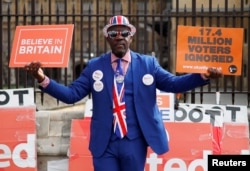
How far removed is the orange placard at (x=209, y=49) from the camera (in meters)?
5.91

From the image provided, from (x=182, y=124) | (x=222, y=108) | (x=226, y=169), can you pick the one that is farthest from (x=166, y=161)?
(x=226, y=169)

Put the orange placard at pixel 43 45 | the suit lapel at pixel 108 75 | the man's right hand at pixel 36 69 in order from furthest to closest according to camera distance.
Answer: the orange placard at pixel 43 45 < the suit lapel at pixel 108 75 < the man's right hand at pixel 36 69

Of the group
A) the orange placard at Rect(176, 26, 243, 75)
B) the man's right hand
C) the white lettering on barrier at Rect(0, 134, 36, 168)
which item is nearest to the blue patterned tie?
the man's right hand

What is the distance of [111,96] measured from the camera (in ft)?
12.9

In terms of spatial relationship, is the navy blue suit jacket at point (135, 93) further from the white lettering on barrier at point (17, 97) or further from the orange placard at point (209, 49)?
the white lettering on barrier at point (17, 97)

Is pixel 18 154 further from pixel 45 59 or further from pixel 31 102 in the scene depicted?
pixel 45 59

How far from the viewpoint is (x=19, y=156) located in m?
5.79

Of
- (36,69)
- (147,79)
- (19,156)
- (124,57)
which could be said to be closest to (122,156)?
(147,79)

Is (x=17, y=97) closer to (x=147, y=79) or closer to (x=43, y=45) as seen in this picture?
(x=43, y=45)

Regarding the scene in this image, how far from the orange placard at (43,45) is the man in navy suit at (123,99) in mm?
1694

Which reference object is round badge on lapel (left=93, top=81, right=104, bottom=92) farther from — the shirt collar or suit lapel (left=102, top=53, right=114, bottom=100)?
the shirt collar

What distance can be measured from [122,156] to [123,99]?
432 mm

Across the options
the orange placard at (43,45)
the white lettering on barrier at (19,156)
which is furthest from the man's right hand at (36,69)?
the white lettering on barrier at (19,156)

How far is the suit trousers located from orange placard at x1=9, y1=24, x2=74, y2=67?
192 cm
